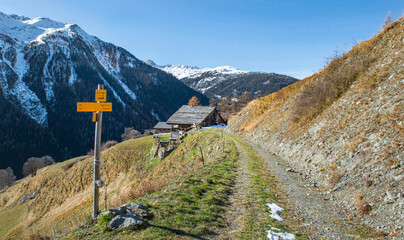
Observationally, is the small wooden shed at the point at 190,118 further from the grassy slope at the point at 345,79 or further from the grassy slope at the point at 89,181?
the grassy slope at the point at 345,79

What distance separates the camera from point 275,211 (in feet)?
24.9

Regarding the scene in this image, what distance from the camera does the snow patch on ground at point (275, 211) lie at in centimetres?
705

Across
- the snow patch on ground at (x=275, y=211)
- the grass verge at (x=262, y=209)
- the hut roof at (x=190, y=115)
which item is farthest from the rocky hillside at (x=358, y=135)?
the hut roof at (x=190, y=115)

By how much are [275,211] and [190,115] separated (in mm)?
41809

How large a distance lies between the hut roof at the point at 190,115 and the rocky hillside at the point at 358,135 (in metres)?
24.8

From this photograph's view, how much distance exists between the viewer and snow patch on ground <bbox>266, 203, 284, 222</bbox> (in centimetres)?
705

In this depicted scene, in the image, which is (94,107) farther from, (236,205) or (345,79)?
(345,79)

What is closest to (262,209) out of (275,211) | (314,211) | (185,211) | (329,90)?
(275,211)

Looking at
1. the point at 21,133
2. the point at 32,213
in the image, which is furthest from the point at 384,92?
the point at 21,133

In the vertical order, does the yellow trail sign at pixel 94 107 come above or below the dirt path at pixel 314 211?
above

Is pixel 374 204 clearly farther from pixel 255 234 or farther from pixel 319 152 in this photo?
pixel 319 152

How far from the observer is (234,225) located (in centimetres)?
646

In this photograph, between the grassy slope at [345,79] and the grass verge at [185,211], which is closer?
the grass verge at [185,211]

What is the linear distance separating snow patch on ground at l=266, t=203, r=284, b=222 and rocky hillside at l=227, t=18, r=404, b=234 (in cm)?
227
